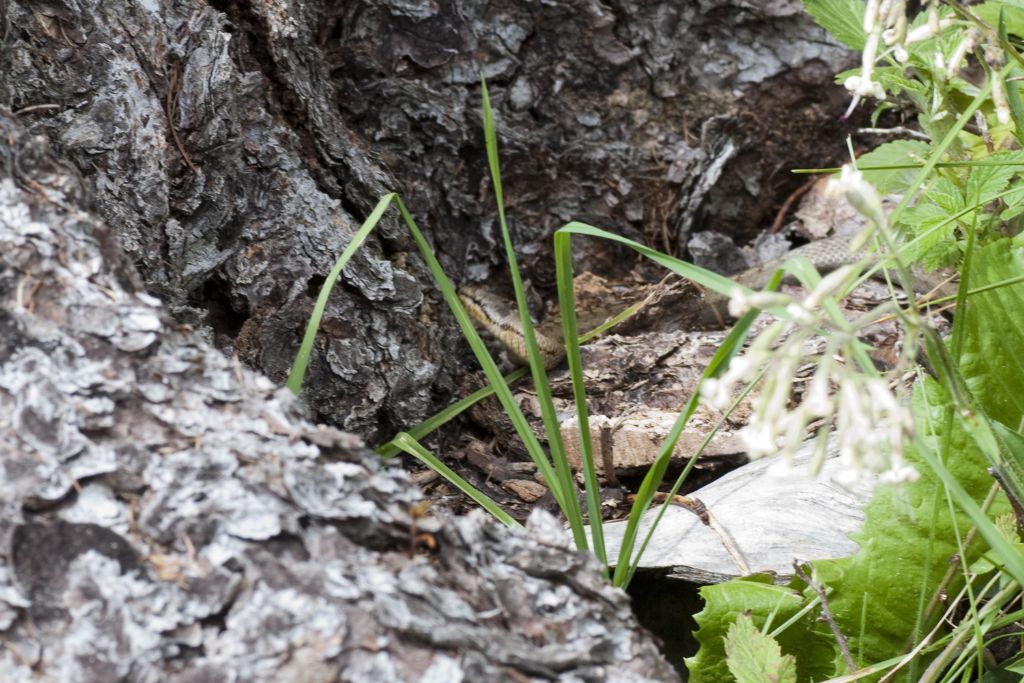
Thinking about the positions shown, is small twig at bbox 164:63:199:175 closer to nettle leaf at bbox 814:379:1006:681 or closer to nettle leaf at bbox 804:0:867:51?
nettle leaf at bbox 804:0:867:51

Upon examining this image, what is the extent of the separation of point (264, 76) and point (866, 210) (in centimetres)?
177

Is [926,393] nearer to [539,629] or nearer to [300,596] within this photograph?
[539,629]

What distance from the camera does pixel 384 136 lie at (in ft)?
9.00

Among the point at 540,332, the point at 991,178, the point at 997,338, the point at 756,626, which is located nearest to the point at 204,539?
the point at 756,626

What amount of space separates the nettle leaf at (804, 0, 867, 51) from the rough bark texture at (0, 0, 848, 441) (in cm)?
113

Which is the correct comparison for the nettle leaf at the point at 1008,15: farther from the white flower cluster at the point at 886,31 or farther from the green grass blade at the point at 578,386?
the green grass blade at the point at 578,386

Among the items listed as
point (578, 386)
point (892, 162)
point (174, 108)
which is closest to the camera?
point (578, 386)

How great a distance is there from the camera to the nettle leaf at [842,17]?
1972mm

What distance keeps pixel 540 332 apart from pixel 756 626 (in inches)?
65.9

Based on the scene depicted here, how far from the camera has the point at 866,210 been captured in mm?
979

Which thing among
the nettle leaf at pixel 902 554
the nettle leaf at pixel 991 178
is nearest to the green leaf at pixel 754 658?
the nettle leaf at pixel 902 554

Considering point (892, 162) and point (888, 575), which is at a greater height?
point (892, 162)

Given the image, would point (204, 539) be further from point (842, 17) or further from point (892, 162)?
point (892, 162)

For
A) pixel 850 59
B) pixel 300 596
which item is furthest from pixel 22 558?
pixel 850 59
